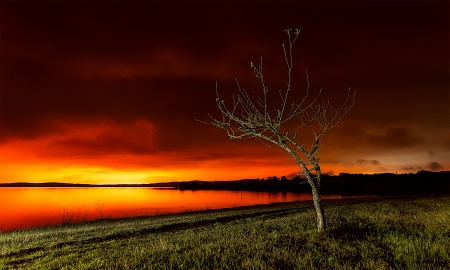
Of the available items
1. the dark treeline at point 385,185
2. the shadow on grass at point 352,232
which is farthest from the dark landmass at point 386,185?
the shadow on grass at point 352,232

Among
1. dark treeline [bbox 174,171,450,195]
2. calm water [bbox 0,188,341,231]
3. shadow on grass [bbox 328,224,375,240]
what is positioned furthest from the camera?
dark treeline [bbox 174,171,450,195]

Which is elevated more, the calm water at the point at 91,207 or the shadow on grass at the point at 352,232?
the shadow on grass at the point at 352,232

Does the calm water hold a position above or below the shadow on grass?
below

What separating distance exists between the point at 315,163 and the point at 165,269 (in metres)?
7.05

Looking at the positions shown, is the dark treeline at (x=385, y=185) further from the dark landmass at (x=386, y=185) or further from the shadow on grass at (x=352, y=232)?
the shadow on grass at (x=352, y=232)

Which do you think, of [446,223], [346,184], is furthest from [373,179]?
[446,223]

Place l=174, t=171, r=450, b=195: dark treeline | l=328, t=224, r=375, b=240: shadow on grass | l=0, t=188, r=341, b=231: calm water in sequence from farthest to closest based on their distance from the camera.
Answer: l=174, t=171, r=450, b=195: dark treeline < l=0, t=188, r=341, b=231: calm water < l=328, t=224, r=375, b=240: shadow on grass

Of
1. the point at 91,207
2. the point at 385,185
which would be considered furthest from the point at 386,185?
the point at 91,207

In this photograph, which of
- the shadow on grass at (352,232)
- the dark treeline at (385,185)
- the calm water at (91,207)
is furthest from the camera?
the dark treeline at (385,185)

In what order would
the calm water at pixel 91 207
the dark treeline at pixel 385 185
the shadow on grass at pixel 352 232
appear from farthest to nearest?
1. the dark treeline at pixel 385 185
2. the calm water at pixel 91 207
3. the shadow on grass at pixel 352 232

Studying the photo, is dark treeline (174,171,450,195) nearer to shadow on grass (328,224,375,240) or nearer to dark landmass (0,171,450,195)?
dark landmass (0,171,450,195)

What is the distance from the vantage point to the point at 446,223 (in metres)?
12.1

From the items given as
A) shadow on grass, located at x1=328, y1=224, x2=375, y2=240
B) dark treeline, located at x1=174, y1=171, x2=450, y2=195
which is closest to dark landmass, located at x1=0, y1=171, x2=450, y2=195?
dark treeline, located at x1=174, y1=171, x2=450, y2=195

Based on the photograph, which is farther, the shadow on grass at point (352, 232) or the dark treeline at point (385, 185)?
the dark treeline at point (385, 185)
